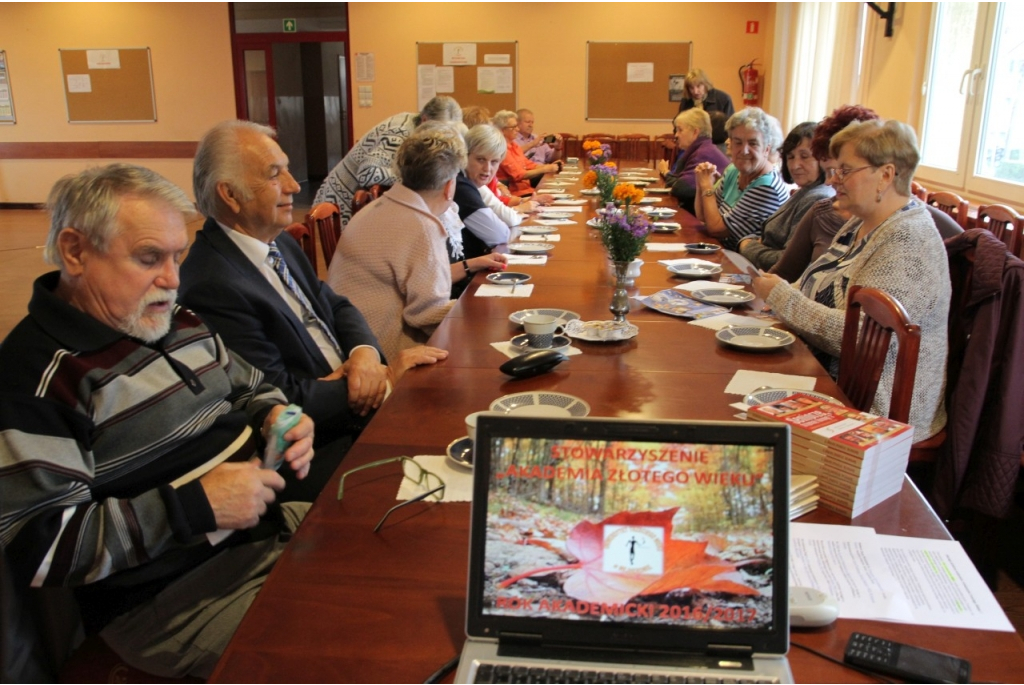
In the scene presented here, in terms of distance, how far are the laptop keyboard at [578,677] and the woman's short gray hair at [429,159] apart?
2172 mm

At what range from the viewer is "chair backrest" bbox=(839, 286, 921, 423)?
1644 mm

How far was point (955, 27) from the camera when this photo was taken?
181 inches

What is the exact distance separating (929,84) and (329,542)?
5.12 metres

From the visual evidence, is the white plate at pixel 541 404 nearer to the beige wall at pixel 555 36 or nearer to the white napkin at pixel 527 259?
the white napkin at pixel 527 259

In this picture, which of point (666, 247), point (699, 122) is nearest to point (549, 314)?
point (666, 247)

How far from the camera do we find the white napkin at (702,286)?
271 centimetres

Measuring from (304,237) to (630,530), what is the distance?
235cm

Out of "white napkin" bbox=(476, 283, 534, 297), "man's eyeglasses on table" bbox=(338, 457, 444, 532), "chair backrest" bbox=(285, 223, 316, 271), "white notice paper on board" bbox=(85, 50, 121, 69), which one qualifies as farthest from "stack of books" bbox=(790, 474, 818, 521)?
"white notice paper on board" bbox=(85, 50, 121, 69)

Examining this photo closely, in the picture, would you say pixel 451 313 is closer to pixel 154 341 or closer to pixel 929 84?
pixel 154 341

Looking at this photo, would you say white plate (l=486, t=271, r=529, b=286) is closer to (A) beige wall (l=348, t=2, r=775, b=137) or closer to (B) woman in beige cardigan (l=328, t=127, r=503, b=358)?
(B) woman in beige cardigan (l=328, t=127, r=503, b=358)

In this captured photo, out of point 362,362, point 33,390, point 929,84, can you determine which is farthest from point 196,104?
point 33,390

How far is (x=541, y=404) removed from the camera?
161 cm

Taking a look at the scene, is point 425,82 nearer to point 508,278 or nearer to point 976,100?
point 976,100

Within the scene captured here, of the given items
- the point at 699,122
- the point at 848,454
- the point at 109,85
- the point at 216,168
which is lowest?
the point at 848,454
